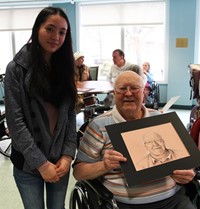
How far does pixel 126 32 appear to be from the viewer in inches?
245

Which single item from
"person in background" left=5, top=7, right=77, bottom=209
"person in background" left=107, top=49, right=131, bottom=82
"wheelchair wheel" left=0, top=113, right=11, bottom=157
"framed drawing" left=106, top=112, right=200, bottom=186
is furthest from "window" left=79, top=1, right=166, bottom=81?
"person in background" left=5, top=7, right=77, bottom=209

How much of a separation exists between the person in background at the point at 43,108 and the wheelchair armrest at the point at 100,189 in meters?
0.13

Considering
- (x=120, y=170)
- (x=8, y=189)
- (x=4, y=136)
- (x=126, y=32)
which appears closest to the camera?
(x=120, y=170)

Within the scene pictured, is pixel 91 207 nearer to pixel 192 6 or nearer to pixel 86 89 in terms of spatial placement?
pixel 86 89

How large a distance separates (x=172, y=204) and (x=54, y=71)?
920 millimetres

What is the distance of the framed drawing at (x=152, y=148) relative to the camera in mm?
1257

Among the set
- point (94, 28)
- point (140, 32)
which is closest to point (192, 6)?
point (140, 32)

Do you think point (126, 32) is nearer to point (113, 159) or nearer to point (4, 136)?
point (4, 136)

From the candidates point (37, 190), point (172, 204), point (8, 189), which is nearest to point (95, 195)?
point (37, 190)

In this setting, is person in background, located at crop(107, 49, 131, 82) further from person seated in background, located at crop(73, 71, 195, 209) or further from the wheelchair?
the wheelchair

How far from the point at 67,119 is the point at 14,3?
562 cm

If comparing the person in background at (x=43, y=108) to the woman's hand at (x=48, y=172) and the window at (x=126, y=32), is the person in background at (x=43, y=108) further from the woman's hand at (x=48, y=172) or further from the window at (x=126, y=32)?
the window at (x=126, y=32)

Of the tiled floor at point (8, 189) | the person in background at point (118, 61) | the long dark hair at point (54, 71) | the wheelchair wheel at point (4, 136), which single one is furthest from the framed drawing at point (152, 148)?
the person in background at point (118, 61)

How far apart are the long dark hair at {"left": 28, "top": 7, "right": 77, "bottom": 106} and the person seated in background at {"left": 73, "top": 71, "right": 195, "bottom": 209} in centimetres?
26
